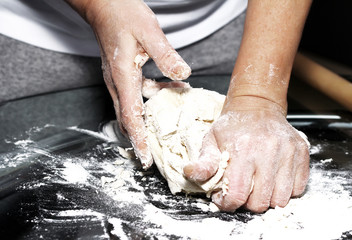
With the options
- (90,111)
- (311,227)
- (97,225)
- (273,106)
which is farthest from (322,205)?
(90,111)

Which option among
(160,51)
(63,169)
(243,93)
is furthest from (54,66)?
(243,93)

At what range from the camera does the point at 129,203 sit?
3.02ft

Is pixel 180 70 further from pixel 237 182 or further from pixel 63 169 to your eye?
pixel 63 169

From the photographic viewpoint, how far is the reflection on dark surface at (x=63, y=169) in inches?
32.8

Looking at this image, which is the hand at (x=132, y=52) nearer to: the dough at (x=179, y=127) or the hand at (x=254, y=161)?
the dough at (x=179, y=127)

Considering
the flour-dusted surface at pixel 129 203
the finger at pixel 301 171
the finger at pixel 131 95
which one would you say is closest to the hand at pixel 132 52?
the finger at pixel 131 95

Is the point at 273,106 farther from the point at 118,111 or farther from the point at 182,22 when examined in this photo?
the point at 182,22

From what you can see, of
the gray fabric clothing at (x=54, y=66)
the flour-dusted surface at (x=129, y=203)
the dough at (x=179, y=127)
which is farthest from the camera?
the gray fabric clothing at (x=54, y=66)

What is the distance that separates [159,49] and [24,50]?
0.71 metres

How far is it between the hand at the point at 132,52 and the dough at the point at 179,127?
0.03 m

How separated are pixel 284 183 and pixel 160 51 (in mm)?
398

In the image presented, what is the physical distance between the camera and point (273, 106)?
0.98 meters

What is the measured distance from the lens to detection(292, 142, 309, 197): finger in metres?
0.91

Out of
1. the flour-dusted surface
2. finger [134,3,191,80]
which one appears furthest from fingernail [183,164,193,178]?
finger [134,3,191,80]
